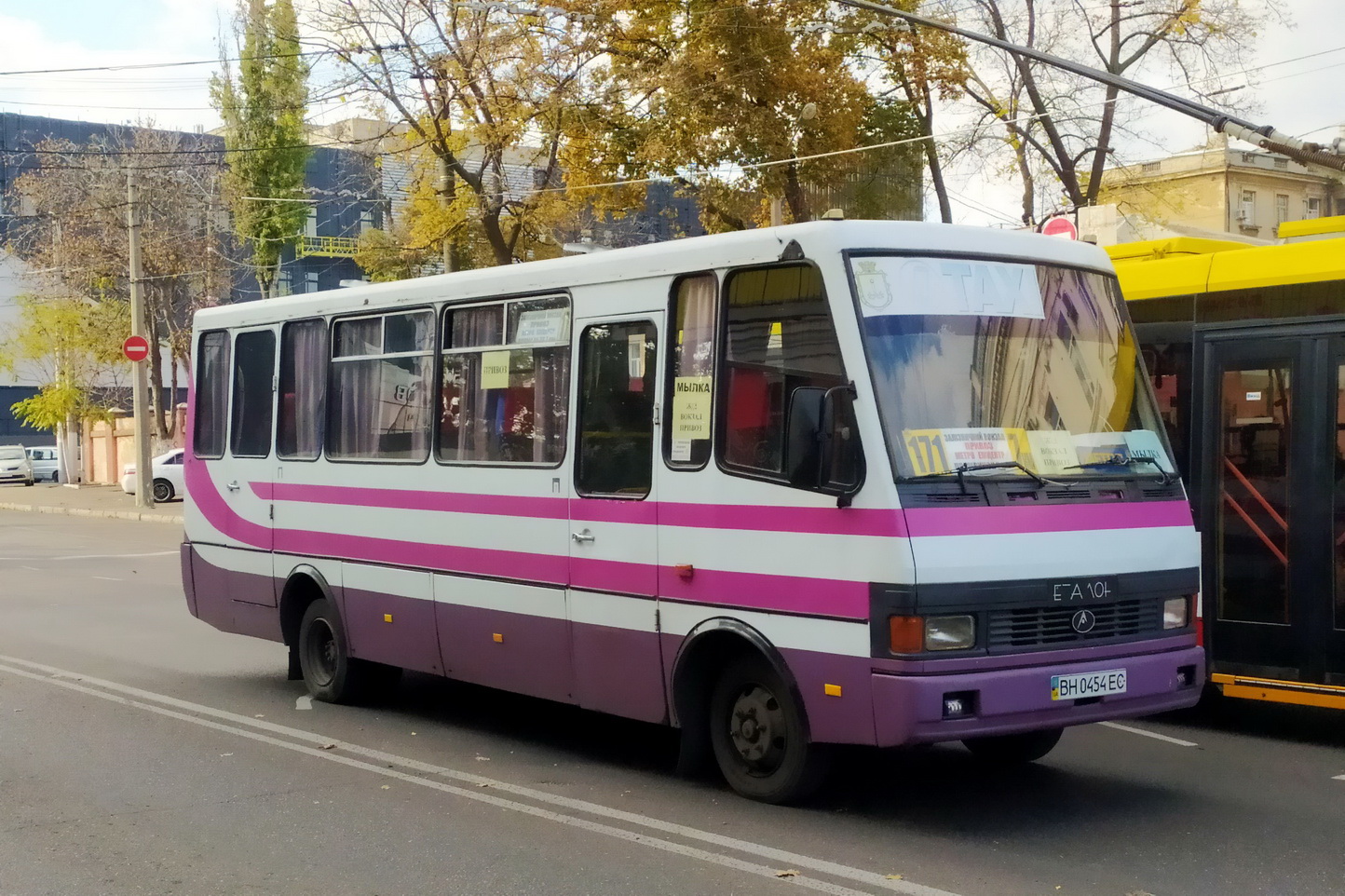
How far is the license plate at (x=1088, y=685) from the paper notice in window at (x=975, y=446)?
0.98 meters

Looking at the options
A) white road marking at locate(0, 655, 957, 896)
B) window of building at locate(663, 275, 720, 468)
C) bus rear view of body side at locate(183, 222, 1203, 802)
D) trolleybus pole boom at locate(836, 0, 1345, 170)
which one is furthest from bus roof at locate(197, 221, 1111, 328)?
trolleybus pole boom at locate(836, 0, 1345, 170)

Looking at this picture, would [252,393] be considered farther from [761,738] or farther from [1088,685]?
[1088,685]

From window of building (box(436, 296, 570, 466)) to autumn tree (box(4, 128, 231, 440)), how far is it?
135 ft

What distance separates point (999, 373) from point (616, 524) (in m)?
2.15

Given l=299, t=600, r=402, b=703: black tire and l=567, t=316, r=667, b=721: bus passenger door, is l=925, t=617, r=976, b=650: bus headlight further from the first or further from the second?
l=299, t=600, r=402, b=703: black tire

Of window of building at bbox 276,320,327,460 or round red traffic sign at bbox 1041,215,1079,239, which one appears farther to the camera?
round red traffic sign at bbox 1041,215,1079,239

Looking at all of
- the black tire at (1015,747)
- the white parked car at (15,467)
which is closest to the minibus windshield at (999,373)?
the black tire at (1015,747)

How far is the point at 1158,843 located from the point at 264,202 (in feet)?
139

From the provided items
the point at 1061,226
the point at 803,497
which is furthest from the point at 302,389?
the point at 1061,226

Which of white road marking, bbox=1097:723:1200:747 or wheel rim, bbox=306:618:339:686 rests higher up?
wheel rim, bbox=306:618:339:686

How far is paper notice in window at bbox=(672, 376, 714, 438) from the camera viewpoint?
774cm

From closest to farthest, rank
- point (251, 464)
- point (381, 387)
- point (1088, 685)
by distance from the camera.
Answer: point (1088, 685) → point (381, 387) → point (251, 464)

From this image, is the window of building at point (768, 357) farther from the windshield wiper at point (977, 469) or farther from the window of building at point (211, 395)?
the window of building at point (211, 395)

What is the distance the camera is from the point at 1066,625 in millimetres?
7066
